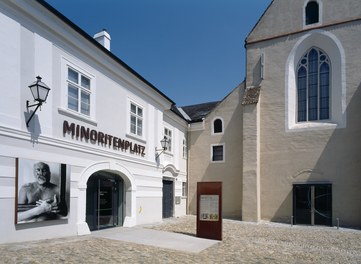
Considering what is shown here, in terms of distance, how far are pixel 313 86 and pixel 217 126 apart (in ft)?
22.6

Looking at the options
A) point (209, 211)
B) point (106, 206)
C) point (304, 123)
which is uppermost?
point (304, 123)

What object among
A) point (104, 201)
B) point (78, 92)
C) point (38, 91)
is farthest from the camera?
point (104, 201)

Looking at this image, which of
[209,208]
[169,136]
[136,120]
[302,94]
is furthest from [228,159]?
[209,208]

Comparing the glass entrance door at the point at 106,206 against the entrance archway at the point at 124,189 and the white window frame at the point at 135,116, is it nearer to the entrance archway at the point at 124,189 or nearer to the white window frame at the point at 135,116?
the entrance archway at the point at 124,189

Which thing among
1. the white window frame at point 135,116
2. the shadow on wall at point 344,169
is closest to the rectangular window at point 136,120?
the white window frame at point 135,116

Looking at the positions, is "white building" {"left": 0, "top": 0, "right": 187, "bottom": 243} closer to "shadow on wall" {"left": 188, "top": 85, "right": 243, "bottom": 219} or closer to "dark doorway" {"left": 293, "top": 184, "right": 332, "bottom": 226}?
"shadow on wall" {"left": 188, "top": 85, "right": 243, "bottom": 219}

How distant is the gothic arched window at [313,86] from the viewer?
64.3ft

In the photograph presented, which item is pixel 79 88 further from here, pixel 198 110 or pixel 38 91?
pixel 198 110

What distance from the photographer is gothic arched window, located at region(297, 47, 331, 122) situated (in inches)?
771

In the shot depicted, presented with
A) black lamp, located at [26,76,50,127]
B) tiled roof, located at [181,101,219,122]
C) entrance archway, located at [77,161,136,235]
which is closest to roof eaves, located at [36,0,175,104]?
black lamp, located at [26,76,50,127]

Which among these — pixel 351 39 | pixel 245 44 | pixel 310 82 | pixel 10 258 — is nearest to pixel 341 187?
pixel 310 82

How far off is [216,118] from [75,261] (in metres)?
17.1

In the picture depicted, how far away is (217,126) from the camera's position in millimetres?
23312

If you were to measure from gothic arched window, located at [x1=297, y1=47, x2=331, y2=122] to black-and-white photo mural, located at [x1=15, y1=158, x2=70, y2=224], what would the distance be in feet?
49.2
